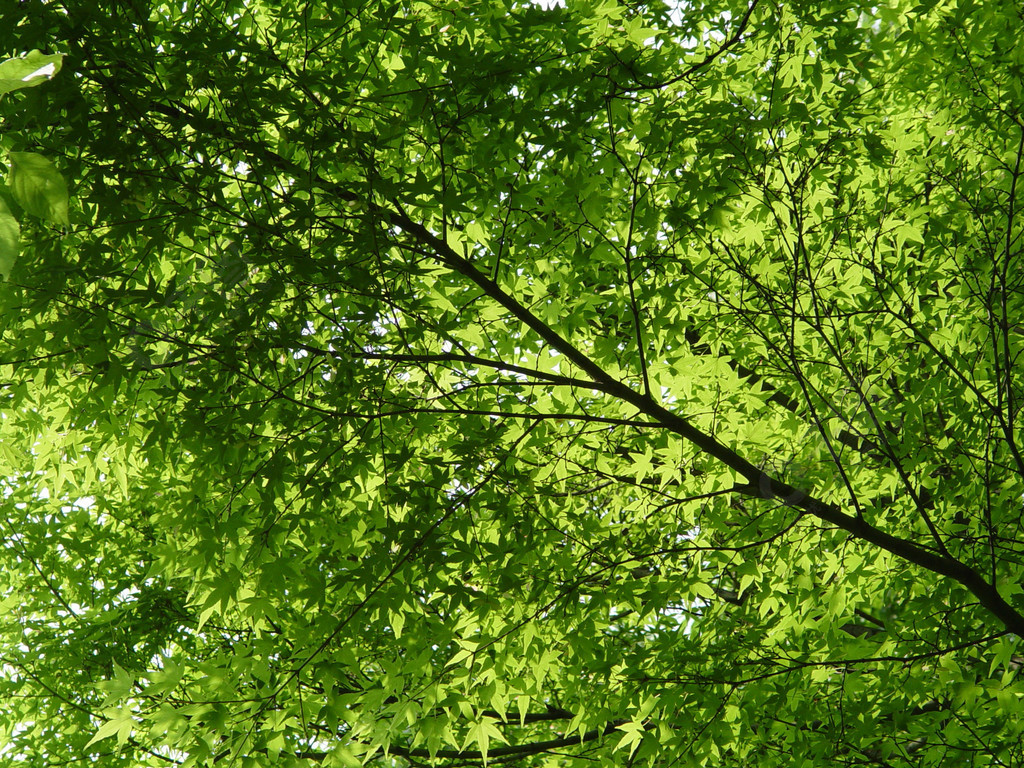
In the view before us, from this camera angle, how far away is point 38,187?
2.54ft

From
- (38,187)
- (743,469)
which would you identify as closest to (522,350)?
(743,469)

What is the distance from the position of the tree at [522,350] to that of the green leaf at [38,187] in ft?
4.48

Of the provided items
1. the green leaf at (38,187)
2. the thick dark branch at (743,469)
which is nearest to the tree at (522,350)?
the thick dark branch at (743,469)

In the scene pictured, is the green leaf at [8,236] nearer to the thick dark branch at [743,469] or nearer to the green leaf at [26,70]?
the green leaf at [26,70]

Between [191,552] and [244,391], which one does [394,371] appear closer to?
[244,391]

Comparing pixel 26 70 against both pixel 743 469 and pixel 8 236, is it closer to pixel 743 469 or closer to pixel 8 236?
pixel 8 236

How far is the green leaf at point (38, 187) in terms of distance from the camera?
77 centimetres

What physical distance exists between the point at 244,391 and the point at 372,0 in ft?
4.89

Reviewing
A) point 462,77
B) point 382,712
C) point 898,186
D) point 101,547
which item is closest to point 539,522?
point 382,712

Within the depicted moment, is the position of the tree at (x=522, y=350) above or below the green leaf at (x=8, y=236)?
above

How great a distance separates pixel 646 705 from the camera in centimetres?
293

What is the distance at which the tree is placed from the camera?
7.86ft

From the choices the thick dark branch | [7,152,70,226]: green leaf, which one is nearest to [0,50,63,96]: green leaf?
[7,152,70,226]: green leaf

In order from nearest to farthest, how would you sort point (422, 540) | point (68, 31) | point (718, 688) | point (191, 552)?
point (68, 31) → point (422, 540) → point (718, 688) → point (191, 552)
